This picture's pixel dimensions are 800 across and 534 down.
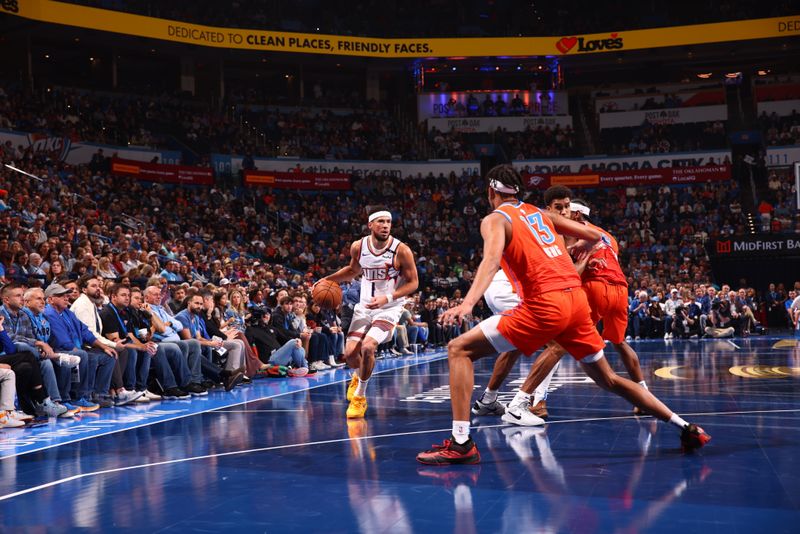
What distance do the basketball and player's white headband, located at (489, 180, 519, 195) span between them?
11.2ft

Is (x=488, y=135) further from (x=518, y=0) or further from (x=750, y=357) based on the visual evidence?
(x=750, y=357)

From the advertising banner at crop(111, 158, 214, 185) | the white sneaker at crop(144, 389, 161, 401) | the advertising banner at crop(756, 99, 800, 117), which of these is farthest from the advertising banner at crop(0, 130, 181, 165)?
the advertising banner at crop(756, 99, 800, 117)

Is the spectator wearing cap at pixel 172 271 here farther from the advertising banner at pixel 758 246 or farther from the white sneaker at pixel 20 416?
the advertising banner at pixel 758 246

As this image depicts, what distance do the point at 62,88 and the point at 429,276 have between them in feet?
53.0

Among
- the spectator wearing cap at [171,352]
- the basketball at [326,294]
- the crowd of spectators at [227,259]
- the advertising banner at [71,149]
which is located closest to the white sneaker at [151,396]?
the crowd of spectators at [227,259]

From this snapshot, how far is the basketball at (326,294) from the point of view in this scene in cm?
856

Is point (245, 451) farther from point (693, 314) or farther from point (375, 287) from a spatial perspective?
point (693, 314)

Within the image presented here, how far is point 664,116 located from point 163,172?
2227cm

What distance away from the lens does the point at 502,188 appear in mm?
5434

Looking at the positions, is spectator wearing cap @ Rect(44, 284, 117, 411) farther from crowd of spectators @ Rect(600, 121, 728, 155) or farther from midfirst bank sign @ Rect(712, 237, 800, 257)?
crowd of spectators @ Rect(600, 121, 728, 155)

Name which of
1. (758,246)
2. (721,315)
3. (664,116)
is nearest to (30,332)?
(721,315)

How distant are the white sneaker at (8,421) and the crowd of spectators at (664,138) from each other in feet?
103

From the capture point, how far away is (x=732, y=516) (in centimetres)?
382

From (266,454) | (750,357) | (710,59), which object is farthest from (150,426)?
(710,59)
